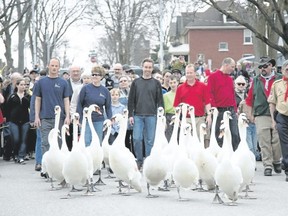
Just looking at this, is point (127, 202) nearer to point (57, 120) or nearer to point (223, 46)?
point (57, 120)

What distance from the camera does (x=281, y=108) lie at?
50.5 feet

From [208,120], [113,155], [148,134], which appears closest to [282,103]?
[208,120]

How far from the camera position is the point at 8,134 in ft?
67.3

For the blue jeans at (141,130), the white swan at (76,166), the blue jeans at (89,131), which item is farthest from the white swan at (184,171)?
the blue jeans at (141,130)

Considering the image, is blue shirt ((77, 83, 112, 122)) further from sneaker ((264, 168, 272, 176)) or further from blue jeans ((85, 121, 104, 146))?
sneaker ((264, 168, 272, 176))

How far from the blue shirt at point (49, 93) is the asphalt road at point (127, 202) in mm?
1392

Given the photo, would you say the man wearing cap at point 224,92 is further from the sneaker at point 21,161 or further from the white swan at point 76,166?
the sneaker at point 21,161

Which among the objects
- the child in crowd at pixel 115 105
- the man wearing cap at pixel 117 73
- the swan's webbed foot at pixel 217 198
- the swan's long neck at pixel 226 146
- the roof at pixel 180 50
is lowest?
the swan's webbed foot at pixel 217 198

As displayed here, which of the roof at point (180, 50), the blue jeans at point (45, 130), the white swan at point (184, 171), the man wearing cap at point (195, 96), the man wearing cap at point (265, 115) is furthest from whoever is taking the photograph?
the roof at point (180, 50)

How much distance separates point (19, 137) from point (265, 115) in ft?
21.6

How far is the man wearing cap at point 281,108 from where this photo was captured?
1531cm

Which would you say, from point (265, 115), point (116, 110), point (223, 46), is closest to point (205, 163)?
point (265, 115)

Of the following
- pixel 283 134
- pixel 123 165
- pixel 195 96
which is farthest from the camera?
pixel 195 96

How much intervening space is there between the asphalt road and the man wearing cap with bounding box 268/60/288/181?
2.45ft
